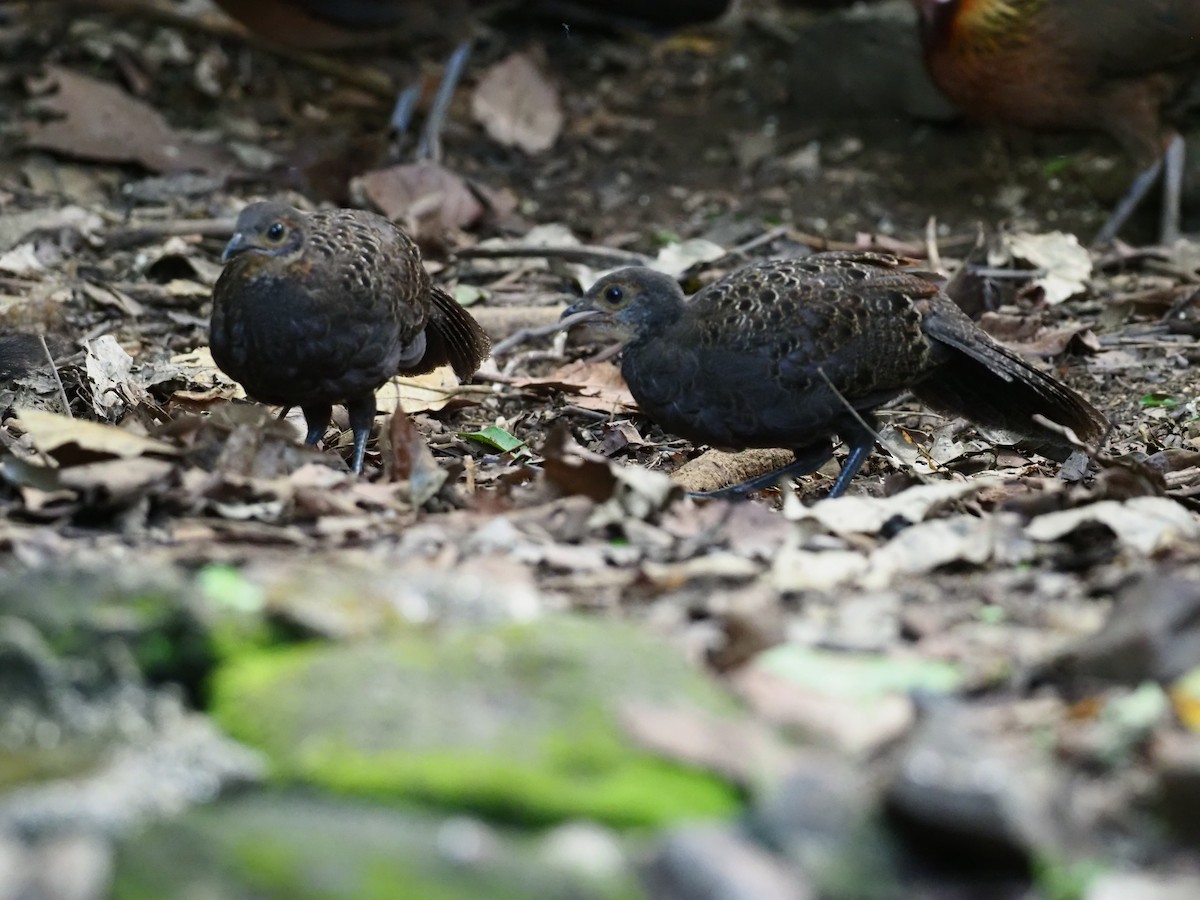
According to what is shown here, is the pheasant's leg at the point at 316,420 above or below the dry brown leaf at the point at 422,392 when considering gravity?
above

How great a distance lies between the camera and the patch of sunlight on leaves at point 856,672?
2.73m

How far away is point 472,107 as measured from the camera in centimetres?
1002

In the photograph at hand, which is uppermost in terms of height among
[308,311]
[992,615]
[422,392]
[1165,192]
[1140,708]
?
[1140,708]

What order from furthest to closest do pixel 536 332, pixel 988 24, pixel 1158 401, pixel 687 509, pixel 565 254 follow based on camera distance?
pixel 988 24 < pixel 565 254 < pixel 1158 401 < pixel 536 332 < pixel 687 509

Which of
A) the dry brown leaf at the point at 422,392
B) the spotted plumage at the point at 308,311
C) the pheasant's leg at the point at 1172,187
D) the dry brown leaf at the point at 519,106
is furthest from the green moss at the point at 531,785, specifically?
the dry brown leaf at the point at 519,106

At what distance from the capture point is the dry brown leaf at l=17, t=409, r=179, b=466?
389 cm

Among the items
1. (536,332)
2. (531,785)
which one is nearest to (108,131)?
(536,332)

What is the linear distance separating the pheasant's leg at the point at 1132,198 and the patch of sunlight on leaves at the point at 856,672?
6.33 meters

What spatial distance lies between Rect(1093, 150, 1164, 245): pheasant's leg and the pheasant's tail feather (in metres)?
4.14

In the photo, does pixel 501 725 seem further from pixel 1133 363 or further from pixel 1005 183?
pixel 1005 183

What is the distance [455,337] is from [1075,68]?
14.0 ft

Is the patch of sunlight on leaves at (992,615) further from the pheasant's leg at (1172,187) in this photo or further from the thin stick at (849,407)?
the pheasant's leg at (1172,187)

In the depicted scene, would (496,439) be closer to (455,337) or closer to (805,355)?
(455,337)

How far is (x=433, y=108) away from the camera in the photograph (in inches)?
375
